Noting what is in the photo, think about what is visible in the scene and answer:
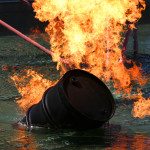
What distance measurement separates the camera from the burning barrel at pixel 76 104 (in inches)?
199

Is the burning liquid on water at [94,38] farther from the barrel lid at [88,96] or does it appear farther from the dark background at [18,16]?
the dark background at [18,16]

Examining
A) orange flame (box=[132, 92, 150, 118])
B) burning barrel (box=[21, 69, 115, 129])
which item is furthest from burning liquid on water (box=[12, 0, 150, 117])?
burning barrel (box=[21, 69, 115, 129])

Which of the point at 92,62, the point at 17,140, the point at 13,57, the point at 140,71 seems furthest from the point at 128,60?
the point at 17,140

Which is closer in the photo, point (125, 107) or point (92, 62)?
point (125, 107)

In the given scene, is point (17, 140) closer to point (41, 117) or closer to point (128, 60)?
point (41, 117)

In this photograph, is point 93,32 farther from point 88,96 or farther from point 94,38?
point 88,96

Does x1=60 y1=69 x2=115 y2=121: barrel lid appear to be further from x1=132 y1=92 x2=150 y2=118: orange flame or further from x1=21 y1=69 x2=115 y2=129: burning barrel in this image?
x1=132 y1=92 x2=150 y2=118: orange flame

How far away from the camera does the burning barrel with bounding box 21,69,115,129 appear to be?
5.06 metres

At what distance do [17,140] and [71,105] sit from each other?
0.80 meters

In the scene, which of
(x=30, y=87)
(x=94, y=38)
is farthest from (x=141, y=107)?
(x=94, y=38)

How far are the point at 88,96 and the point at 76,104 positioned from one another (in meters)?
0.21

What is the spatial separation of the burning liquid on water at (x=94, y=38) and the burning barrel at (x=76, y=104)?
211 cm

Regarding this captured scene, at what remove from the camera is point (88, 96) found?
5.21m

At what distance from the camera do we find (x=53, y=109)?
5.21 meters
